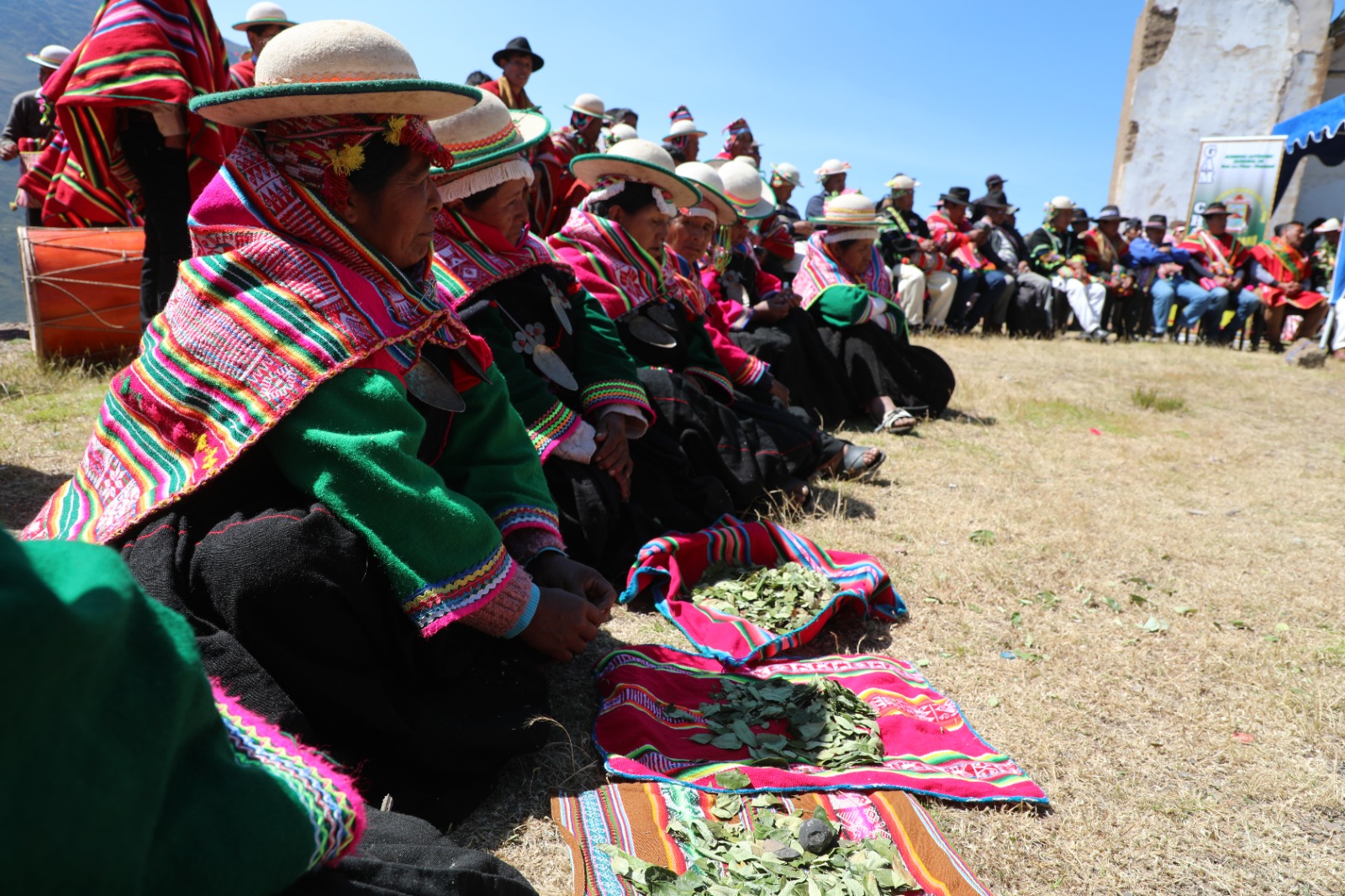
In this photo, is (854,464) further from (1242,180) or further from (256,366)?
(1242,180)

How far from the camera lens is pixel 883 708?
8.93ft

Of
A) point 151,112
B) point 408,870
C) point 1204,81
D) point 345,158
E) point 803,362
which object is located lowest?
point 408,870

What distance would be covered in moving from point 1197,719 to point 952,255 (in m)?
10.8

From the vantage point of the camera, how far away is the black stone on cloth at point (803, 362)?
20.6ft

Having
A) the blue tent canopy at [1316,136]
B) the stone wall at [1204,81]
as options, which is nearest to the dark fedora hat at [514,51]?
the blue tent canopy at [1316,136]

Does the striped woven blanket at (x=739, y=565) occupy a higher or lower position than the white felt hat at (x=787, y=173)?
lower

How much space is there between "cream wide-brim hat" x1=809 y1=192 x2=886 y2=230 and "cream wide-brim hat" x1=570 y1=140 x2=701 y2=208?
2426 mm

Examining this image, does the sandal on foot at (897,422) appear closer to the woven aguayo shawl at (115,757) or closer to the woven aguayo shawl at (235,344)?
the woven aguayo shawl at (235,344)

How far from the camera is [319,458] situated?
193cm

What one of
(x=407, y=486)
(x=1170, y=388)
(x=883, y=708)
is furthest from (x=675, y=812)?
(x=1170, y=388)

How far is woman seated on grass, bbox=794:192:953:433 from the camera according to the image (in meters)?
6.50

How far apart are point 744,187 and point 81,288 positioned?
4.63 m

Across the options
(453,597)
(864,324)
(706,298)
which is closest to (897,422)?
(864,324)

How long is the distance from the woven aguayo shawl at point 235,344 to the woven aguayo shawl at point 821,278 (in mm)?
4955
